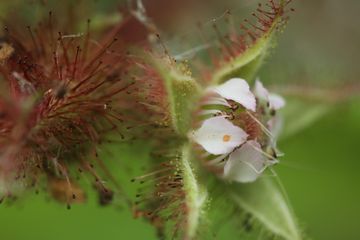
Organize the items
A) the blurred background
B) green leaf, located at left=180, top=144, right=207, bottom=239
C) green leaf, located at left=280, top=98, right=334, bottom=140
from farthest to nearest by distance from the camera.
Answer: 1. the blurred background
2. green leaf, located at left=280, top=98, right=334, bottom=140
3. green leaf, located at left=180, top=144, right=207, bottom=239

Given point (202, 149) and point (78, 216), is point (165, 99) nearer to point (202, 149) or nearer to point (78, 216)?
point (202, 149)

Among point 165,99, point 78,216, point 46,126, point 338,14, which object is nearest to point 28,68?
point 46,126

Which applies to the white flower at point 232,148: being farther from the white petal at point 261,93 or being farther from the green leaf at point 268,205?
the white petal at point 261,93

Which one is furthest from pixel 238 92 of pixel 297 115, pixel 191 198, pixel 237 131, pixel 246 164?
pixel 297 115

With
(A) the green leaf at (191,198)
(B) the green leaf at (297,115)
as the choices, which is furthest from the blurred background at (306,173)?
(A) the green leaf at (191,198)

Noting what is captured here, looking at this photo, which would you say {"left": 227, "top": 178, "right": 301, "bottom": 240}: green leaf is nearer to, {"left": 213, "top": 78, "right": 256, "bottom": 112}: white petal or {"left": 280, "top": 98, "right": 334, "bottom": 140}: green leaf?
{"left": 213, "top": 78, "right": 256, "bottom": 112}: white petal

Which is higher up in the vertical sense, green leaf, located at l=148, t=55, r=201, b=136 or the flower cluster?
green leaf, located at l=148, t=55, r=201, b=136

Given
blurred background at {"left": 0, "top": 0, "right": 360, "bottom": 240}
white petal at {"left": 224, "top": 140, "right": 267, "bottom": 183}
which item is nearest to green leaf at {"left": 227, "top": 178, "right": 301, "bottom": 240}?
white petal at {"left": 224, "top": 140, "right": 267, "bottom": 183}
